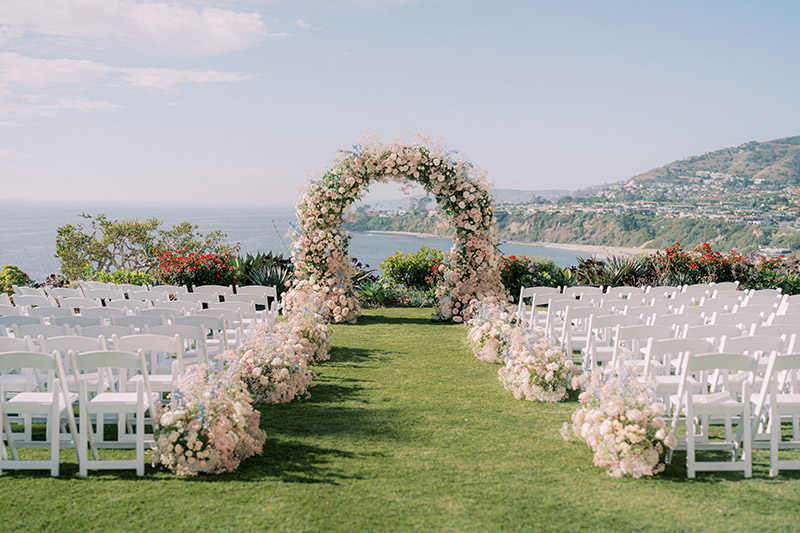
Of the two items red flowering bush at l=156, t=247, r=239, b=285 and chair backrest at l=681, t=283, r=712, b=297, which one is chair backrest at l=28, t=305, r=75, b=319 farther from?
chair backrest at l=681, t=283, r=712, b=297

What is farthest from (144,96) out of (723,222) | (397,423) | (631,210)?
(397,423)

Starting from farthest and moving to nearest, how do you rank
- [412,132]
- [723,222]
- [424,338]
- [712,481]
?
[723,222] < [412,132] < [424,338] < [712,481]

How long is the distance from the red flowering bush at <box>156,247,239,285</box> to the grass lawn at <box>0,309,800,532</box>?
8236 millimetres

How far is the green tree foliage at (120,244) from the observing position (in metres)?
15.0

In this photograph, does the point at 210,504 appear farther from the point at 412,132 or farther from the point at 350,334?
the point at 412,132

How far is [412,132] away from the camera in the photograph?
10859 millimetres

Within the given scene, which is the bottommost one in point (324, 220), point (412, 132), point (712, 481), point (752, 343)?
point (712, 481)

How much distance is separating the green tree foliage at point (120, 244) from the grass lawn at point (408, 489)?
34.9 feet

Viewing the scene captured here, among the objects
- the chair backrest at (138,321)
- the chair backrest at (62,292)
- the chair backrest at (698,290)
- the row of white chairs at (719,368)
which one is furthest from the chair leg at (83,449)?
the chair backrest at (698,290)

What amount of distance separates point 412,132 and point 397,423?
22.1 ft

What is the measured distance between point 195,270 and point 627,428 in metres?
11.0

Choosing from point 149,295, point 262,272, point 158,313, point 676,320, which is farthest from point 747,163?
point 158,313

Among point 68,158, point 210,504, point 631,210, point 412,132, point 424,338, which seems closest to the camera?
point 210,504

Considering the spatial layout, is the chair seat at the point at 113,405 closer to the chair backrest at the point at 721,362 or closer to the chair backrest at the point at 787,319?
the chair backrest at the point at 721,362
